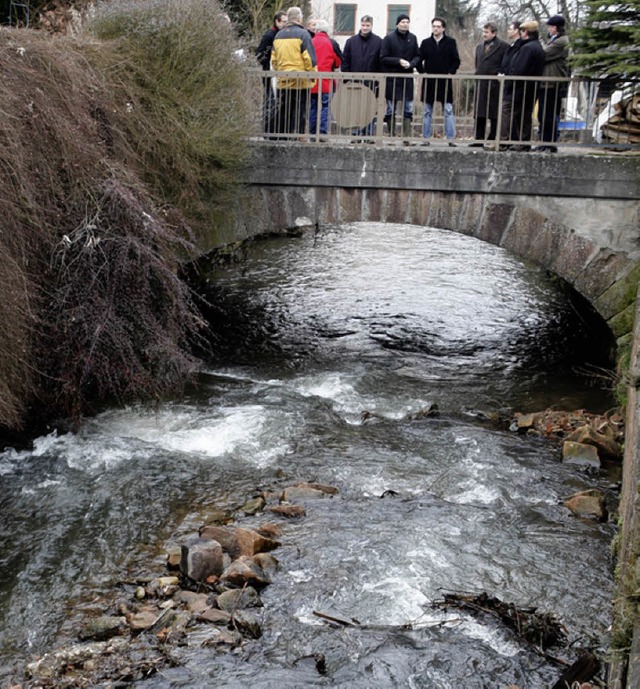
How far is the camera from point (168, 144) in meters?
11.5

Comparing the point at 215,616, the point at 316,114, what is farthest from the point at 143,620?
the point at 316,114

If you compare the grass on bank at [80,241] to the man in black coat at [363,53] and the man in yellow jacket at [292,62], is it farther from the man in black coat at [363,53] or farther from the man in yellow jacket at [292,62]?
the man in black coat at [363,53]

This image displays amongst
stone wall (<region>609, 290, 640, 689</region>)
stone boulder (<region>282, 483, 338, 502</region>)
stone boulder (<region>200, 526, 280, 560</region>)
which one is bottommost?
stone boulder (<region>282, 483, 338, 502</region>)

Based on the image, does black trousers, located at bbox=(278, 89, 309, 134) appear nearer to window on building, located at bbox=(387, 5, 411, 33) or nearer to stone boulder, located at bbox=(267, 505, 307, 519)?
stone boulder, located at bbox=(267, 505, 307, 519)

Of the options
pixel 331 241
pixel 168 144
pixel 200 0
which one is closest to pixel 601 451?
pixel 168 144

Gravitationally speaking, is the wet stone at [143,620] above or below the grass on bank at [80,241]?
below

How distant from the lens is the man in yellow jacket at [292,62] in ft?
41.1

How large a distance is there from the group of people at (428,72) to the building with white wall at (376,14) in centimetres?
2223

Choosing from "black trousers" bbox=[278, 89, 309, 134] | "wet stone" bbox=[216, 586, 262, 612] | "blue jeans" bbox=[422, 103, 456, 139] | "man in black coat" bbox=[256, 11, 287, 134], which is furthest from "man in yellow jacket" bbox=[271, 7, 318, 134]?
"wet stone" bbox=[216, 586, 262, 612]

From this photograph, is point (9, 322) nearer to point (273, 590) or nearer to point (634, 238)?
point (273, 590)

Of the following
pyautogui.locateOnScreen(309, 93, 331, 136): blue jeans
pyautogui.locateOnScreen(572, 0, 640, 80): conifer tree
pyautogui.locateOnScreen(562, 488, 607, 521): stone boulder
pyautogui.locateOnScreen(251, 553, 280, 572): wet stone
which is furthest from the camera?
pyautogui.locateOnScreen(309, 93, 331, 136): blue jeans

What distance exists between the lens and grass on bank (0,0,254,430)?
29.7 ft

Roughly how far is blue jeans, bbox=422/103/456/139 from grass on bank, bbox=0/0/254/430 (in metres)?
3.48

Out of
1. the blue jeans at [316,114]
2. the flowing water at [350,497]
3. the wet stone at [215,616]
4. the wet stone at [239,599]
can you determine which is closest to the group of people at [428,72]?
the blue jeans at [316,114]
